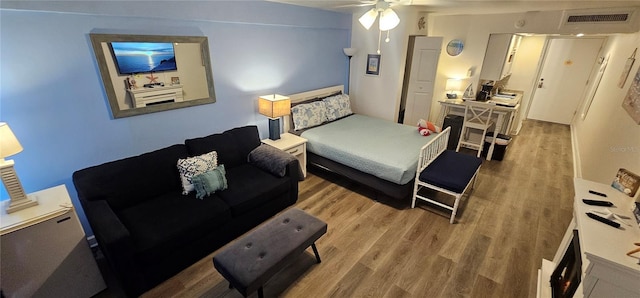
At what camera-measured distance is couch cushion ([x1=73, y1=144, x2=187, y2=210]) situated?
204 cm

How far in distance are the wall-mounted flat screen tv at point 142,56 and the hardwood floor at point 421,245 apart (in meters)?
1.82

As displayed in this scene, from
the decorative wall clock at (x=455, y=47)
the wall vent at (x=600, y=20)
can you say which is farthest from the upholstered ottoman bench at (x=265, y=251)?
the wall vent at (x=600, y=20)

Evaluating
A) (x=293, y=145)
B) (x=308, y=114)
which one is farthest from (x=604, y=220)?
(x=308, y=114)

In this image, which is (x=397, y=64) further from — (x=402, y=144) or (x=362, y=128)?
(x=402, y=144)

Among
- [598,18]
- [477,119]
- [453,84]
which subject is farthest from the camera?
[453,84]

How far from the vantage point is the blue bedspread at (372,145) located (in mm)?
2803

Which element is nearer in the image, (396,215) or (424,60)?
(396,215)

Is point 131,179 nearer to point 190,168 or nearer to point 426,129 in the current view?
point 190,168

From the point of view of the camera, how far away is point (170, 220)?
207 centimetres

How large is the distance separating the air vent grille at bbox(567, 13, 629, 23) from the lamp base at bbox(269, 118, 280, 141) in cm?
422

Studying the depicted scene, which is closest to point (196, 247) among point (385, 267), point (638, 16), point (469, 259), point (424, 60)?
point (385, 267)

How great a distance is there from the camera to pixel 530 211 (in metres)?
2.96

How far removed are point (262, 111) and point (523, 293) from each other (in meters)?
3.04

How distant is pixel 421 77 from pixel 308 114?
7.29 ft
